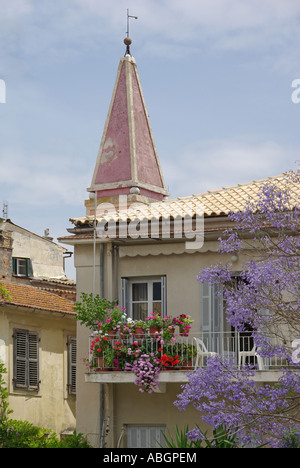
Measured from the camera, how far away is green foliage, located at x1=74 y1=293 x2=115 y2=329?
2006cm

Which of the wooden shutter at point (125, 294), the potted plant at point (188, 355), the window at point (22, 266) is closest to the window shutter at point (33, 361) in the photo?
the wooden shutter at point (125, 294)

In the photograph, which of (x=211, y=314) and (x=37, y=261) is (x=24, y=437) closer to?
(x=211, y=314)

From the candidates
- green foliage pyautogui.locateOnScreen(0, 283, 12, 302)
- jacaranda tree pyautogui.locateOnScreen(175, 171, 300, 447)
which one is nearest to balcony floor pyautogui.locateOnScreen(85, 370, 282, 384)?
jacaranda tree pyautogui.locateOnScreen(175, 171, 300, 447)

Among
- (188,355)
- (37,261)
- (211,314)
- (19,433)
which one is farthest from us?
(37,261)

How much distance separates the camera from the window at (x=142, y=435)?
20.3 meters

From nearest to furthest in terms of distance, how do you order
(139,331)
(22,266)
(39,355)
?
(139,331), (39,355), (22,266)

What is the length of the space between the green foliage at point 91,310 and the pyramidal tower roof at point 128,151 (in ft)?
23.6

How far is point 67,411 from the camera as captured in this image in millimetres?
25328

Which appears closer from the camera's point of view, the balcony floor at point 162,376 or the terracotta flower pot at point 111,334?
the balcony floor at point 162,376

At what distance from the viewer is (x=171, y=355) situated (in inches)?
772

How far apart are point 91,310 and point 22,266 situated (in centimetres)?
1530

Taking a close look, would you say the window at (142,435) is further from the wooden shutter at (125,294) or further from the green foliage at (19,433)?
the wooden shutter at (125,294)

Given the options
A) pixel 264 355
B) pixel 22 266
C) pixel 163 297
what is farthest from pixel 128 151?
pixel 264 355

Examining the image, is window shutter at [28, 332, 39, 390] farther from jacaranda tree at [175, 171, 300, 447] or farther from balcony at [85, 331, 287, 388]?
jacaranda tree at [175, 171, 300, 447]
